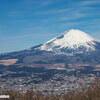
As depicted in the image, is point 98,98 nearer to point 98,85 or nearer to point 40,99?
point 98,85

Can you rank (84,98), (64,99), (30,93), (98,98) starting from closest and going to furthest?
1. (98,98)
2. (84,98)
3. (64,99)
4. (30,93)

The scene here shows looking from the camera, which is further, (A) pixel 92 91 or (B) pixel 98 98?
(A) pixel 92 91

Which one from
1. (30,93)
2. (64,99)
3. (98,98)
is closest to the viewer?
(98,98)

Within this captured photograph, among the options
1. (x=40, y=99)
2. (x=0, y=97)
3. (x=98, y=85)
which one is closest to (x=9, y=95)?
(x=0, y=97)

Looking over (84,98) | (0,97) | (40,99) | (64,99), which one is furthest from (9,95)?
(84,98)

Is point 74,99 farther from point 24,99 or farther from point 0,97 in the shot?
point 0,97

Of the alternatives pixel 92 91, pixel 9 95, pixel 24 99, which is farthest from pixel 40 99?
pixel 92 91

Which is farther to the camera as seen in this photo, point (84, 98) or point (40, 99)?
point (40, 99)

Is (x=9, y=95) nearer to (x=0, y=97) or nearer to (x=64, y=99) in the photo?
(x=0, y=97)
